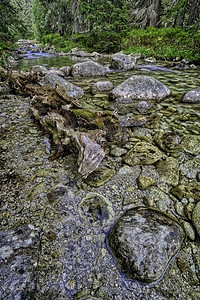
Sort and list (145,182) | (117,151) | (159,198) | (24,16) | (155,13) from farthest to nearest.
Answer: (24,16)
(155,13)
(117,151)
(145,182)
(159,198)

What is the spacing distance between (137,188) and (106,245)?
2.88 feet

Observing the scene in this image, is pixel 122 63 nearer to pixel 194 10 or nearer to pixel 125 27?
pixel 194 10

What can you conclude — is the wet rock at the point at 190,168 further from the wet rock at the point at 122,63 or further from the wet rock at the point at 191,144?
the wet rock at the point at 122,63

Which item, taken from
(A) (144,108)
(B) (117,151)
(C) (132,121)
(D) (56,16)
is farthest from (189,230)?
(D) (56,16)

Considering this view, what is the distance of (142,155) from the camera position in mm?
2699

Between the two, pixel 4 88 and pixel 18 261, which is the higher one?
pixel 4 88

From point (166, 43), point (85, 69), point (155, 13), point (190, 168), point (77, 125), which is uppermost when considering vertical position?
point (155, 13)

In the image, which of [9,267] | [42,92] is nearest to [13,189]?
[9,267]

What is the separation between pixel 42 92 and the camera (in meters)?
4.61

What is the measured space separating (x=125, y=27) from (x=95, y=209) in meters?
21.7

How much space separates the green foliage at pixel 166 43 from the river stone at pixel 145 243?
12852 millimetres

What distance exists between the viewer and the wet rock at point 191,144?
9.50 ft

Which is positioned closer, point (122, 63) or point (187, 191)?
point (187, 191)

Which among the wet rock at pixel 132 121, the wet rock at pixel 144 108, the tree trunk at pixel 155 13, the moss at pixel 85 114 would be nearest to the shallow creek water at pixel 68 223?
the wet rock at pixel 132 121
